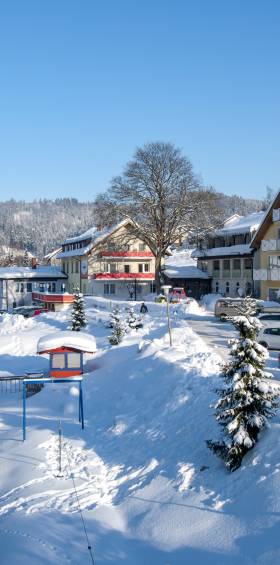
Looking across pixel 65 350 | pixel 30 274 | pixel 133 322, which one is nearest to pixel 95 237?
pixel 30 274

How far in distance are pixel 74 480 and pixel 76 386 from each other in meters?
9.29

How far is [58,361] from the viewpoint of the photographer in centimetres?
2598

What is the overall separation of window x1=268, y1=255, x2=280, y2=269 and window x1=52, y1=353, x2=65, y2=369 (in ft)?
80.7

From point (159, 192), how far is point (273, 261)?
1268cm

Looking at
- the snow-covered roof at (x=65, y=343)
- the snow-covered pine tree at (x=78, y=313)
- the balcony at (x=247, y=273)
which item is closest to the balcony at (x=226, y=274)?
the balcony at (x=247, y=273)

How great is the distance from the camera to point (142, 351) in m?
25.8

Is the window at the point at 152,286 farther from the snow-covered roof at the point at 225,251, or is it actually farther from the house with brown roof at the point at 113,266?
the snow-covered roof at the point at 225,251

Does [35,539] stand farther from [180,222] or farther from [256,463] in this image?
[180,222]

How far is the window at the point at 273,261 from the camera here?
45.2m

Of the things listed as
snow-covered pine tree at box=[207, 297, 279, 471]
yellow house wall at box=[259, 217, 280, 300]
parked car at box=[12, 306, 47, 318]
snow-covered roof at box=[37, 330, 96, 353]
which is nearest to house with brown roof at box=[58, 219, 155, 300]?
parked car at box=[12, 306, 47, 318]

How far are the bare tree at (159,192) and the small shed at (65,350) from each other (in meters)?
27.0

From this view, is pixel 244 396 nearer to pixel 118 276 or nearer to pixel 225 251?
pixel 225 251

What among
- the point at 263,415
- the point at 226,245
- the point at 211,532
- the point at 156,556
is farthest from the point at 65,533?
the point at 226,245

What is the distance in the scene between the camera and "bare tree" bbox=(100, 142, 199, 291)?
168 feet
